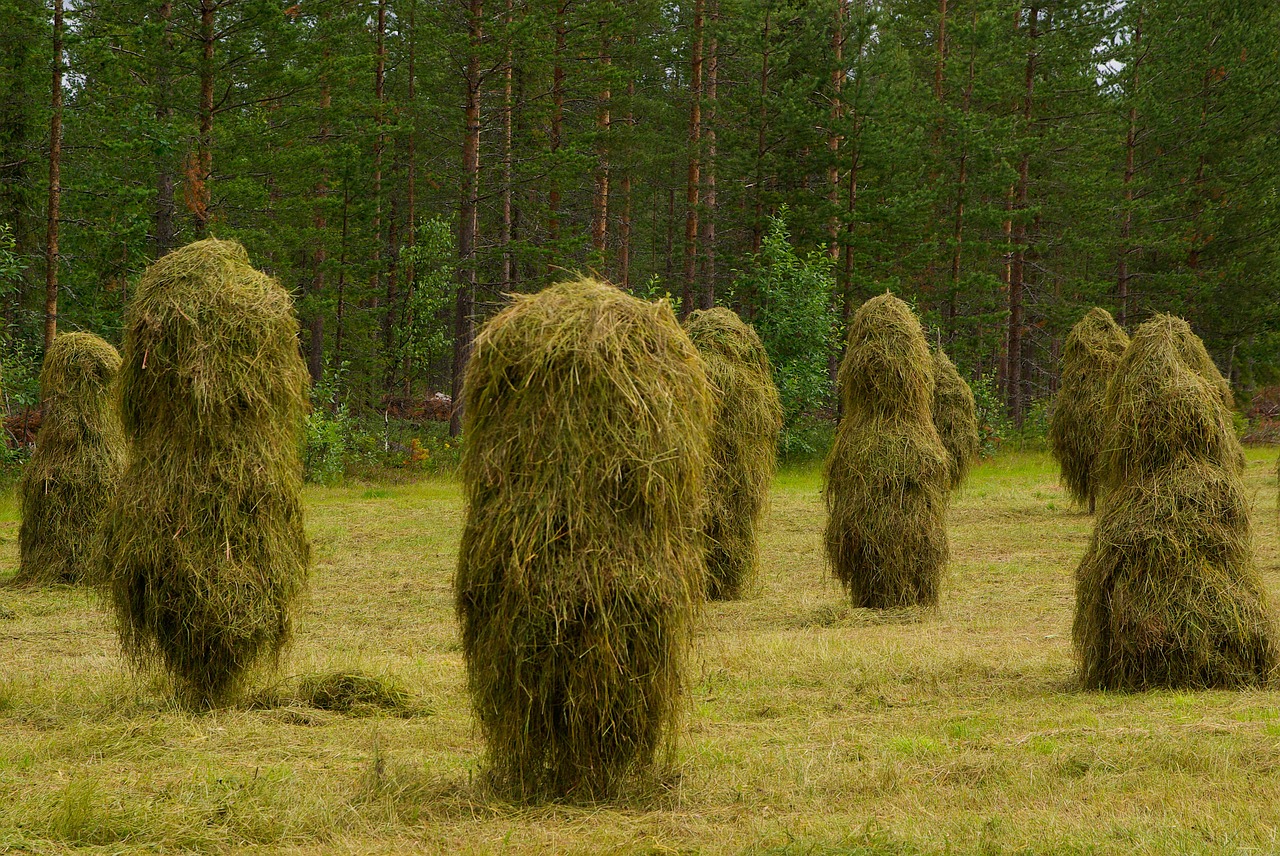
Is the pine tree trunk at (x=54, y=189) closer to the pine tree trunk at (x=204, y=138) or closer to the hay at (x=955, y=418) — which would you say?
the pine tree trunk at (x=204, y=138)

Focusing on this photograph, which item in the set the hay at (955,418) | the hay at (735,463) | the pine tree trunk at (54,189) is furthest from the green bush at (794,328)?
the pine tree trunk at (54,189)

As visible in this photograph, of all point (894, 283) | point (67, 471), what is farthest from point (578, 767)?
point (894, 283)

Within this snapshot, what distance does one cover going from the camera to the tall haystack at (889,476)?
39.1 ft

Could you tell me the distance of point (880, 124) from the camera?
31.3 meters

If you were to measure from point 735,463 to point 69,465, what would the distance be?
7.73 m

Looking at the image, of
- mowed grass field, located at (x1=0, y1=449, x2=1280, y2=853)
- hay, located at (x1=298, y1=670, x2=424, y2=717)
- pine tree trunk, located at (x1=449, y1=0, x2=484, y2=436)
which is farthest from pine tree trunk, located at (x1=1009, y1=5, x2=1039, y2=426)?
hay, located at (x1=298, y1=670, x2=424, y2=717)

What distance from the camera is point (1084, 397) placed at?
20.5 metres

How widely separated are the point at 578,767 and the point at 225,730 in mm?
2824

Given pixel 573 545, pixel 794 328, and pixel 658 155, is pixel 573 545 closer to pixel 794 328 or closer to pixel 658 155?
pixel 794 328

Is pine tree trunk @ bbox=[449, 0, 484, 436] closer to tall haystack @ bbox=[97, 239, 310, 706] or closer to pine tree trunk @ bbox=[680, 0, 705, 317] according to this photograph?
pine tree trunk @ bbox=[680, 0, 705, 317]

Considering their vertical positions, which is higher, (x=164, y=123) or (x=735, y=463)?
(x=164, y=123)

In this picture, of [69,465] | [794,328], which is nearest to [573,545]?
[69,465]

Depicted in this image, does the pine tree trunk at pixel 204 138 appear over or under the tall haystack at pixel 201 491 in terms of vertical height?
over

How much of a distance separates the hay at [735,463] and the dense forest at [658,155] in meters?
10.6
